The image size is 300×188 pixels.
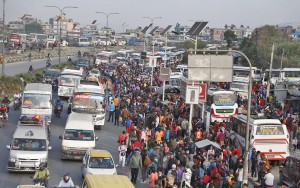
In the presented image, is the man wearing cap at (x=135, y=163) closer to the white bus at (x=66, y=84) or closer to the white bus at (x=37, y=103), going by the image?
the white bus at (x=37, y=103)

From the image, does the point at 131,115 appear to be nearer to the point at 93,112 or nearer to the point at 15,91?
the point at 93,112

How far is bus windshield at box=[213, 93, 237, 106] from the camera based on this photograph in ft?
120

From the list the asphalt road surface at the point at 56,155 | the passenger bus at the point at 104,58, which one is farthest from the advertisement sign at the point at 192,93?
the passenger bus at the point at 104,58

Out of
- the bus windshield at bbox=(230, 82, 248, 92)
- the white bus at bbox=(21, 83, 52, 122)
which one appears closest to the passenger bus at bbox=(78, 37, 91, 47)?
the bus windshield at bbox=(230, 82, 248, 92)

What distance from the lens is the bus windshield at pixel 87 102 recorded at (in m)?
33.0

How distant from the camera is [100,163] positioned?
20844mm

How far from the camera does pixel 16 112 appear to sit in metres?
38.8

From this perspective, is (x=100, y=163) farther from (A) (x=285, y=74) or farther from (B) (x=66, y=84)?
(A) (x=285, y=74)

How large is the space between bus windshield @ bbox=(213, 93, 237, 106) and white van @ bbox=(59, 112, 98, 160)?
1247cm

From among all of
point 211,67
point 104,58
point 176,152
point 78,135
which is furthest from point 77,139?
point 104,58

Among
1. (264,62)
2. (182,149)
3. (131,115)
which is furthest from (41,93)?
(264,62)

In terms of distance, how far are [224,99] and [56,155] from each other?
1384 cm

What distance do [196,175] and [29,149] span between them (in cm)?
668

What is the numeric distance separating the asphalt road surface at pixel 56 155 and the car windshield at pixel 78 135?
1043mm
